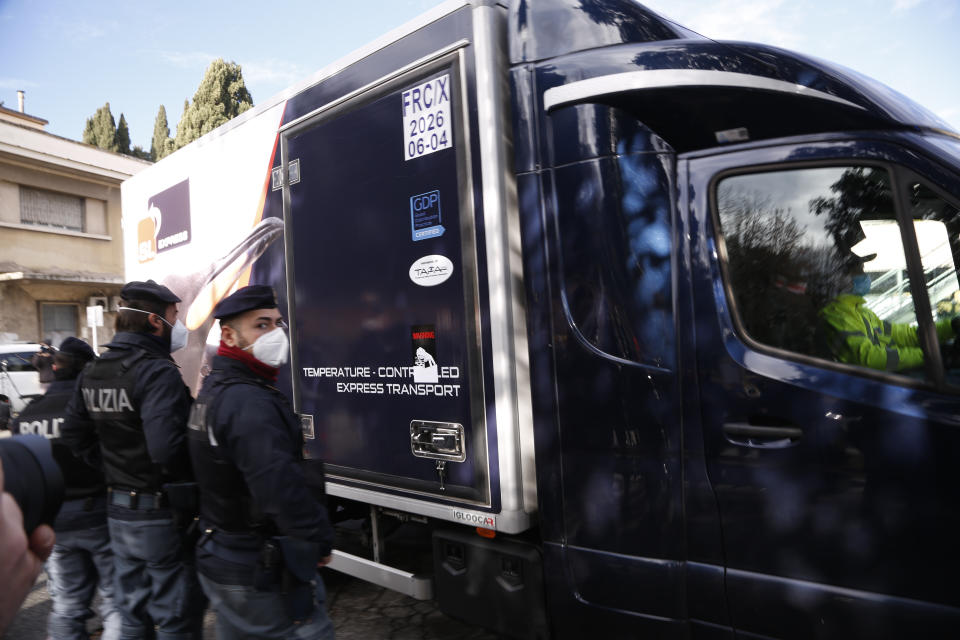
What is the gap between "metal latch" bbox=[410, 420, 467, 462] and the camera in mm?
2863

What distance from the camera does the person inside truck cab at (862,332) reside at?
7.02ft

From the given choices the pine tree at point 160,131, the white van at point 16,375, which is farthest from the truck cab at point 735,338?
Answer: the pine tree at point 160,131

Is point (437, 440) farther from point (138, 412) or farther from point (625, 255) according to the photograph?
point (138, 412)

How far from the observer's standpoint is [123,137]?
32562mm

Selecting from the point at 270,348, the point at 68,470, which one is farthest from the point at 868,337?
the point at 68,470

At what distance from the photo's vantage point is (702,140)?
2.47 metres

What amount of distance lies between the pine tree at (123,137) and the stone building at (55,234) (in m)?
14.2

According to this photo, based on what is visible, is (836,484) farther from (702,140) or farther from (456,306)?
(456,306)

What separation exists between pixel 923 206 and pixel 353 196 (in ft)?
7.98

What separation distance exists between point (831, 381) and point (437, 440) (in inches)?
63.7

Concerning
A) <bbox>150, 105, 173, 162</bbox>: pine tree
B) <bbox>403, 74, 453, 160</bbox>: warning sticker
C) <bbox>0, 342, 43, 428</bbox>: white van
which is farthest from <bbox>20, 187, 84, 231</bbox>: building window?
<bbox>403, 74, 453, 160</bbox>: warning sticker

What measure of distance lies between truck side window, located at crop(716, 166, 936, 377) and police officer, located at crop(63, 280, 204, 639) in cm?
245

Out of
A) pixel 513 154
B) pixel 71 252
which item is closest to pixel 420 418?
pixel 513 154

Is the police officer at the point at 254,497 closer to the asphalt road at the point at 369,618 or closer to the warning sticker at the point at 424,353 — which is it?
the warning sticker at the point at 424,353
